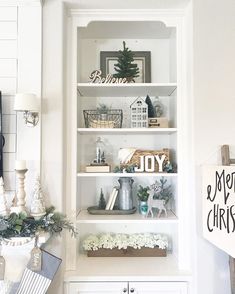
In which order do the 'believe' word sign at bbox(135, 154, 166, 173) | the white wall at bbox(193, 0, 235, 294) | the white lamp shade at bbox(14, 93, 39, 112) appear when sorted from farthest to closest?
the 'believe' word sign at bbox(135, 154, 166, 173) → the white wall at bbox(193, 0, 235, 294) → the white lamp shade at bbox(14, 93, 39, 112)

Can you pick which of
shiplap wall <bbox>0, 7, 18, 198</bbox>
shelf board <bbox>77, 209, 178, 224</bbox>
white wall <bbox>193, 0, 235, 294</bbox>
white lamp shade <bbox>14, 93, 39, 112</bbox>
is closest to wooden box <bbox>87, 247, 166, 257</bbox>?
shelf board <bbox>77, 209, 178, 224</bbox>

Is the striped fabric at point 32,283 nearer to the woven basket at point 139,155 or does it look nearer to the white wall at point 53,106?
the white wall at point 53,106

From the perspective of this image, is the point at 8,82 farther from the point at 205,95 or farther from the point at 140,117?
the point at 205,95

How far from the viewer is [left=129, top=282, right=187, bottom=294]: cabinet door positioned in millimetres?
1734

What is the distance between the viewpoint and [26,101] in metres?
1.59

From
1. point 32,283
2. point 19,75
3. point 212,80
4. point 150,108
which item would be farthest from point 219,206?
point 19,75

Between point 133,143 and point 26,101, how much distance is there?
3.14 feet

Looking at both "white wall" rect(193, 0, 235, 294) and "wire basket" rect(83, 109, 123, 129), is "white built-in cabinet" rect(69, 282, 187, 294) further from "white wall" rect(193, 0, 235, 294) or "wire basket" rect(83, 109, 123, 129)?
"wire basket" rect(83, 109, 123, 129)

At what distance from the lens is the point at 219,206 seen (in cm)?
151

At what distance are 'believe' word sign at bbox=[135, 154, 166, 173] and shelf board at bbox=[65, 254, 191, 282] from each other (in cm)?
66

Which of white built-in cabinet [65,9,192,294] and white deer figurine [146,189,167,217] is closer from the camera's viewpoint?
white built-in cabinet [65,9,192,294]

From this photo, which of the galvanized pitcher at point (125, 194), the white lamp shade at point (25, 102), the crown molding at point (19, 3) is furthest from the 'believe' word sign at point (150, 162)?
the crown molding at point (19, 3)

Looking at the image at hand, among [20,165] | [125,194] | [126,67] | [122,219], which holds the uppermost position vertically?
[126,67]

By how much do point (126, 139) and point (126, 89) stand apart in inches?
16.9
